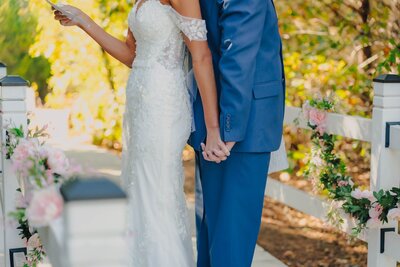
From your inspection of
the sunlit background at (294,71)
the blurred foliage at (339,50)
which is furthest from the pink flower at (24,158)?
the blurred foliage at (339,50)

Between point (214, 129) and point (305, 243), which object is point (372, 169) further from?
point (305, 243)

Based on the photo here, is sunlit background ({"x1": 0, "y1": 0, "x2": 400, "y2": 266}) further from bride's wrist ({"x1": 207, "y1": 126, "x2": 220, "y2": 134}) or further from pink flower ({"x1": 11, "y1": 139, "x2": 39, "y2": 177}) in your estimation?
pink flower ({"x1": 11, "y1": 139, "x2": 39, "y2": 177})

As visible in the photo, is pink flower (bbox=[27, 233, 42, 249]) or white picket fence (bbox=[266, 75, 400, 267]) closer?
pink flower (bbox=[27, 233, 42, 249])

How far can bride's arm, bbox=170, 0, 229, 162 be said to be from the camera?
307cm

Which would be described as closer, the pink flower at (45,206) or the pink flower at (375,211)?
the pink flower at (45,206)

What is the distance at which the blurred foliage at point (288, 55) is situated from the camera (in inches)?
217

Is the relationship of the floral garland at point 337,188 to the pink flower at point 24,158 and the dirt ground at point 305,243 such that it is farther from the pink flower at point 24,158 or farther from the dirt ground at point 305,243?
the pink flower at point 24,158

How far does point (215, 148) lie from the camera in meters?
3.12

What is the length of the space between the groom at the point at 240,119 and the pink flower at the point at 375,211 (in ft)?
1.97

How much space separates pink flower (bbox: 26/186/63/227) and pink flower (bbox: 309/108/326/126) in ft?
8.84

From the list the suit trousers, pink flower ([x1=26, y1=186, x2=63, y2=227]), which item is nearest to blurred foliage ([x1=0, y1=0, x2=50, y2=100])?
the suit trousers

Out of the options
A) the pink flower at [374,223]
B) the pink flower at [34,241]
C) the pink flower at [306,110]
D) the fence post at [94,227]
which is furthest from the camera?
the pink flower at [306,110]

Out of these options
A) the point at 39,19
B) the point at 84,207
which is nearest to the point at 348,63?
the point at 39,19

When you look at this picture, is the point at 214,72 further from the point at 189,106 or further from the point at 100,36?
the point at 100,36
